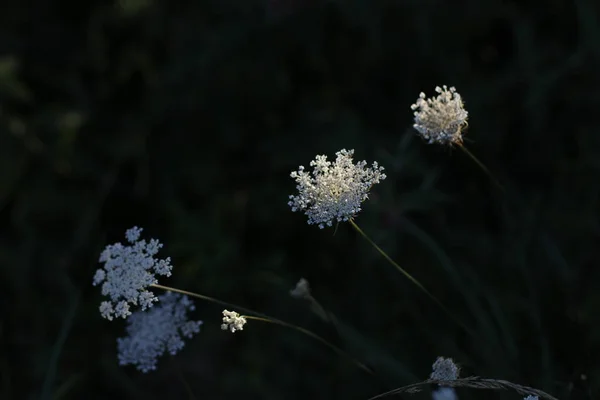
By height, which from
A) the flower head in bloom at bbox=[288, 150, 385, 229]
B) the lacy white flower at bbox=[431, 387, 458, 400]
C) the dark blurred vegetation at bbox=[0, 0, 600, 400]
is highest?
the dark blurred vegetation at bbox=[0, 0, 600, 400]

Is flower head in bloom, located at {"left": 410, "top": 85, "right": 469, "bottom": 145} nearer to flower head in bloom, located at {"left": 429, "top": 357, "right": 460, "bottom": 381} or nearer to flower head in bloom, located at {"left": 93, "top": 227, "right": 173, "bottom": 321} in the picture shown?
flower head in bloom, located at {"left": 429, "top": 357, "right": 460, "bottom": 381}

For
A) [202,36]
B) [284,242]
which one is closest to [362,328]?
[284,242]

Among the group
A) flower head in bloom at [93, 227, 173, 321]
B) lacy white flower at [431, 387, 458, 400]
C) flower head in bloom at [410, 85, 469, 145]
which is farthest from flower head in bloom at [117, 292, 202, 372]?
flower head in bloom at [410, 85, 469, 145]

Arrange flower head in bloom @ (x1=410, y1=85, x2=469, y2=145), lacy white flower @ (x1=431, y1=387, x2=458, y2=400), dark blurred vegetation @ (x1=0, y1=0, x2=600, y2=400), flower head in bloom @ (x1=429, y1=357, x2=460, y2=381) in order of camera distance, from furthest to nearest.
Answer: dark blurred vegetation @ (x1=0, y1=0, x2=600, y2=400) → lacy white flower @ (x1=431, y1=387, x2=458, y2=400) → flower head in bloom @ (x1=410, y1=85, x2=469, y2=145) → flower head in bloom @ (x1=429, y1=357, x2=460, y2=381)

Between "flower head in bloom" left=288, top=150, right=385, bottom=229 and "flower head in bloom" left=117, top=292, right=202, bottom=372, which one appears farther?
"flower head in bloom" left=117, top=292, right=202, bottom=372

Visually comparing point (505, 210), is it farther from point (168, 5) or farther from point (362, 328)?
point (168, 5)

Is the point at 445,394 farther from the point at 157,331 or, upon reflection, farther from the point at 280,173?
the point at 280,173
